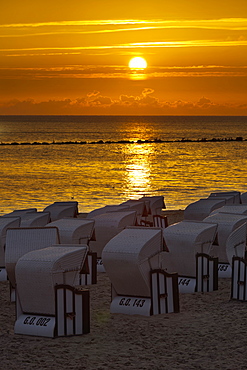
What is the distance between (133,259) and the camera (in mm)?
11750

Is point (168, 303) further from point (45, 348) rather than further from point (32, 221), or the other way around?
point (32, 221)

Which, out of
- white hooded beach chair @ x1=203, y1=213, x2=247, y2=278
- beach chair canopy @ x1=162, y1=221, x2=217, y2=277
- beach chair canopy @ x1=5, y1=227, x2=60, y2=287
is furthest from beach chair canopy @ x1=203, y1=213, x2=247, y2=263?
beach chair canopy @ x1=5, y1=227, x2=60, y2=287

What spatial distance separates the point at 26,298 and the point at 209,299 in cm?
399

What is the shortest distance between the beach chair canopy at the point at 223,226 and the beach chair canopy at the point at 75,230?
8.50ft

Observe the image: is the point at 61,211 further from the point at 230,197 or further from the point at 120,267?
the point at 120,267

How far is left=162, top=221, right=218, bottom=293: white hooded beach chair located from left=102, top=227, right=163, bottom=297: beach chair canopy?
5.35ft

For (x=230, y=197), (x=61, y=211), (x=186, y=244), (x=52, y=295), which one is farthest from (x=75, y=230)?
(x=230, y=197)

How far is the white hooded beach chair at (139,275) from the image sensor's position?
11852 millimetres

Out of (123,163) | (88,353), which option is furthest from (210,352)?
(123,163)

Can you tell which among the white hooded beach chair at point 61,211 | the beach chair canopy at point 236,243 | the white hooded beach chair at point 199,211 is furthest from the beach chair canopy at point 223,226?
the white hooded beach chair at point 61,211

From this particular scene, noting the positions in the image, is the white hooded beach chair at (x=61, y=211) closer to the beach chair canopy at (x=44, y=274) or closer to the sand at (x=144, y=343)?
the sand at (x=144, y=343)

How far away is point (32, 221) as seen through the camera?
55.7ft

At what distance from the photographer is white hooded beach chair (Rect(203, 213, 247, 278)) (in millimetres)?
15375

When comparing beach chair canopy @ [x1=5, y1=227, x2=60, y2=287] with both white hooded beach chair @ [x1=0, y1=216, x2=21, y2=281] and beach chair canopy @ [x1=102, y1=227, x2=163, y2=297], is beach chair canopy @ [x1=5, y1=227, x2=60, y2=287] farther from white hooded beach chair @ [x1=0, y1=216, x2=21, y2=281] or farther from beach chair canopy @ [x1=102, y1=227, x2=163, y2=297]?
white hooded beach chair @ [x1=0, y1=216, x2=21, y2=281]
